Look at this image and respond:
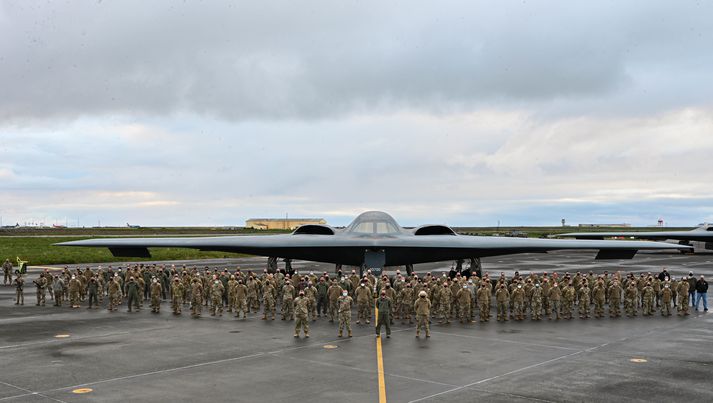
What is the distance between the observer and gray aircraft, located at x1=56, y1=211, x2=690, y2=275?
876 inches

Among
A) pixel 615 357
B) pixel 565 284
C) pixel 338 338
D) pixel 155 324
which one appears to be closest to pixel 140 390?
pixel 338 338

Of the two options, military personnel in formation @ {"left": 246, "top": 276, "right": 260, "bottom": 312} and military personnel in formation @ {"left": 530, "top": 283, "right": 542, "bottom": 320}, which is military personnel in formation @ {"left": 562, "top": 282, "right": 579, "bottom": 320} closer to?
military personnel in formation @ {"left": 530, "top": 283, "right": 542, "bottom": 320}

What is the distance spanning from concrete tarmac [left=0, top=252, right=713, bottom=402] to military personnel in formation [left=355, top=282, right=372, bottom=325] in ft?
1.75

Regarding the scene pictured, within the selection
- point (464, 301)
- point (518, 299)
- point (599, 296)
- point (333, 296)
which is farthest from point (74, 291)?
point (599, 296)

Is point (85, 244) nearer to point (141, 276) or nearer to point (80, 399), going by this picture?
point (141, 276)

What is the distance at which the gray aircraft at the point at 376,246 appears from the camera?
22250mm

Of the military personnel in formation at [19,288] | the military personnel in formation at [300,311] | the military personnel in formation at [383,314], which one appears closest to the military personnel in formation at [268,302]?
the military personnel in formation at [300,311]

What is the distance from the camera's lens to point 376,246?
22.0m

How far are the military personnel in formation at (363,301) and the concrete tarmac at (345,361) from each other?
53 cm

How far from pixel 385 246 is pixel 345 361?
1053cm

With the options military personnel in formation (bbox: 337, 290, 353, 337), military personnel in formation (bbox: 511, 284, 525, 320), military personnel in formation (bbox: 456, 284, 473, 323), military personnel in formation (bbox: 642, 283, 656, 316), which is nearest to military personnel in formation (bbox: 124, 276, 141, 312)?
military personnel in formation (bbox: 337, 290, 353, 337)

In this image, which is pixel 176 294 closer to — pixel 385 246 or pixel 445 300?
pixel 385 246

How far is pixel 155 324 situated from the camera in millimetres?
16438

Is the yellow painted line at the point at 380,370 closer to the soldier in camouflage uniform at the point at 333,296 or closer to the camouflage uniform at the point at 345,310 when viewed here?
the camouflage uniform at the point at 345,310
